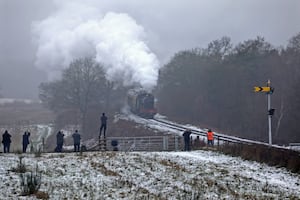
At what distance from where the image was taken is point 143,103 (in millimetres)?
57812

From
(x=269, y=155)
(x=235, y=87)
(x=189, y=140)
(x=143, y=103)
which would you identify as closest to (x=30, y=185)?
(x=269, y=155)

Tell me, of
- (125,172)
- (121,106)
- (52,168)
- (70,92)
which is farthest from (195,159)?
(121,106)

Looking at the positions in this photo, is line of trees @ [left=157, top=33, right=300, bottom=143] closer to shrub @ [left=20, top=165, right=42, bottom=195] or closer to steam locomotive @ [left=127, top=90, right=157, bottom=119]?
steam locomotive @ [left=127, top=90, right=157, bottom=119]

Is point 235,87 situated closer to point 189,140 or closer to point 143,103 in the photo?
point 143,103

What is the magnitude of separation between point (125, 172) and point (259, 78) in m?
44.1

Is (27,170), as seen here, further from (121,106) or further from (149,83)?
(121,106)

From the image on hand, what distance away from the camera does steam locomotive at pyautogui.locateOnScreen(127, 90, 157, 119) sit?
186 feet

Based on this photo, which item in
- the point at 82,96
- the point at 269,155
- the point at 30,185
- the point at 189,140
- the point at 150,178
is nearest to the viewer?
the point at 30,185

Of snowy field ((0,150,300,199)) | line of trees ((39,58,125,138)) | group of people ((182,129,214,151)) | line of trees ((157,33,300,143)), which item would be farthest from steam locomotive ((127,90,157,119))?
snowy field ((0,150,300,199))

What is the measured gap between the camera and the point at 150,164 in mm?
19750

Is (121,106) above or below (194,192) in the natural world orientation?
above

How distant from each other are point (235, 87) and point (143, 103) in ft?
41.5

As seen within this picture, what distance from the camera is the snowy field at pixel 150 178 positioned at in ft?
45.7

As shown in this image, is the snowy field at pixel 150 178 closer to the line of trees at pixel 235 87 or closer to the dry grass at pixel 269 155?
the dry grass at pixel 269 155
